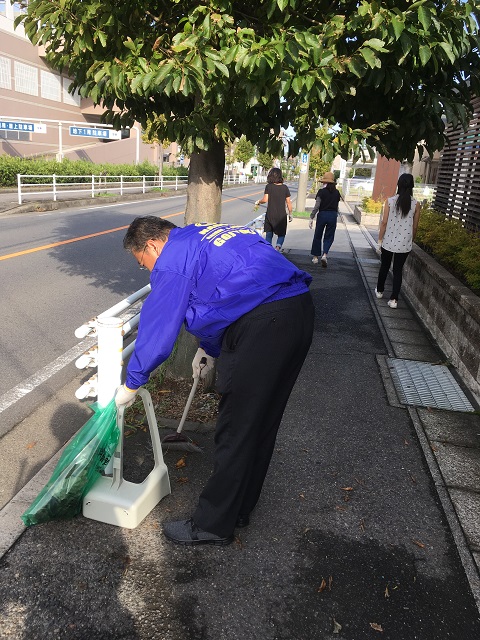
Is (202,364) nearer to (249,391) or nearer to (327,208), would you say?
(249,391)

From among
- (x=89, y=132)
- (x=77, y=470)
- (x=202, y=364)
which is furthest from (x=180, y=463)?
(x=89, y=132)

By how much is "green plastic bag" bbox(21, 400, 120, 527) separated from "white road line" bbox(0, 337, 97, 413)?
1547mm

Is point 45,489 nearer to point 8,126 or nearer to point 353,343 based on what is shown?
point 353,343

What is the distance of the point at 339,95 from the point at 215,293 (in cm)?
181

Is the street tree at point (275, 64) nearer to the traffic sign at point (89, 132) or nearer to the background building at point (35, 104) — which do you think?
the traffic sign at point (89, 132)

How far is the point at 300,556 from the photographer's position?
2539 millimetres

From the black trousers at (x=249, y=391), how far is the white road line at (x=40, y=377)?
2.16 m

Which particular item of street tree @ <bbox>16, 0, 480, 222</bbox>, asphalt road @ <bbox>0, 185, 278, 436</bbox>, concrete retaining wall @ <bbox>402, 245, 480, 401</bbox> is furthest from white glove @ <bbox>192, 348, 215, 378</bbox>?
concrete retaining wall @ <bbox>402, 245, 480, 401</bbox>

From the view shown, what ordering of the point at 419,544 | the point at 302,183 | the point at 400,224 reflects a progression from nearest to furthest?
the point at 419,544
the point at 400,224
the point at 302,183

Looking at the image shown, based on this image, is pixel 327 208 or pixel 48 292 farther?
pixel 327 208

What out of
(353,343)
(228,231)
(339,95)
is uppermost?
(339,95)

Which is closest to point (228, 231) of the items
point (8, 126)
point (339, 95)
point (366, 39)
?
point (366, 39)

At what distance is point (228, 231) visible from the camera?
95.4 inches

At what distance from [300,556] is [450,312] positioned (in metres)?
3.72
